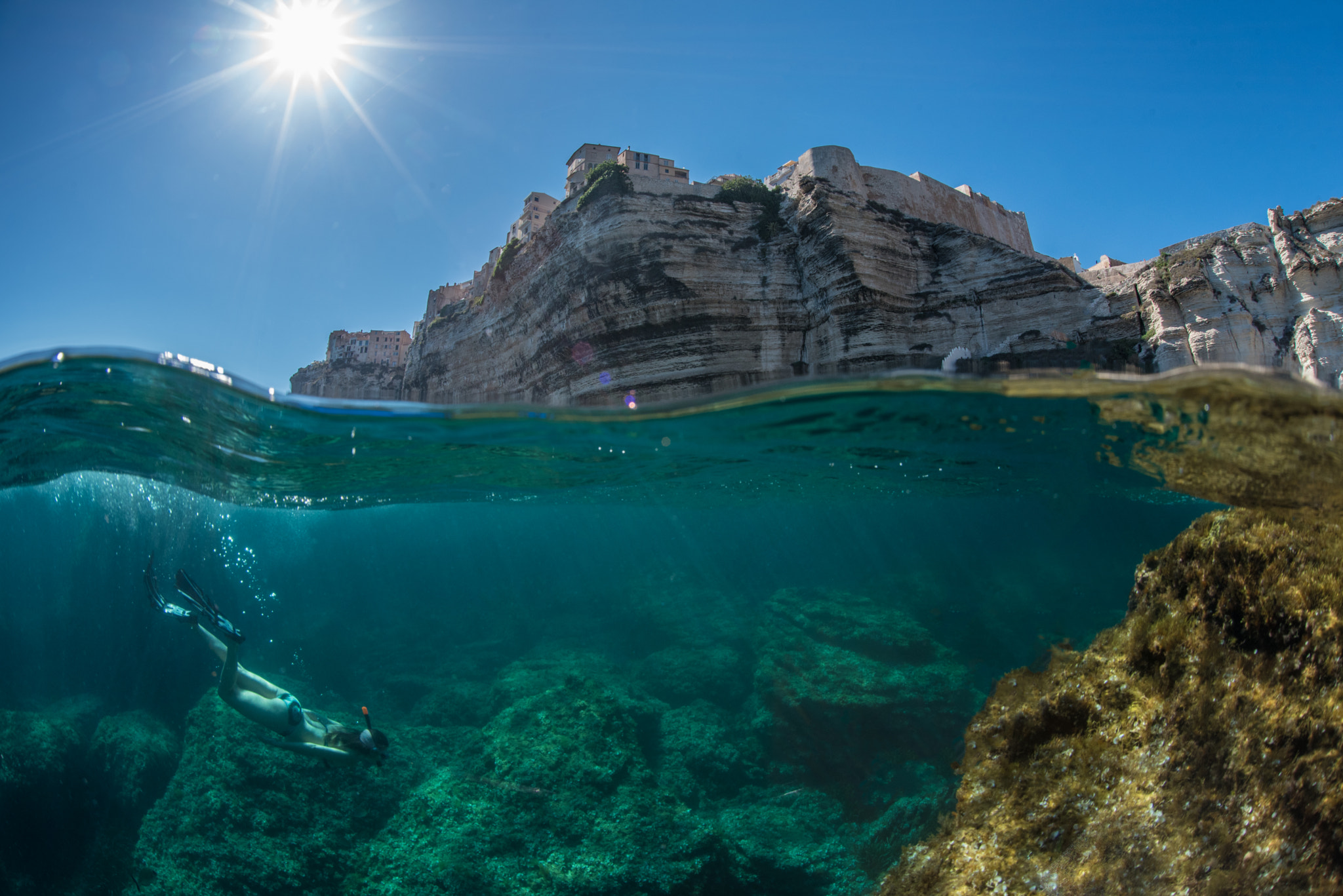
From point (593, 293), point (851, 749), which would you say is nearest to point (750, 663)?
point (851, 749)

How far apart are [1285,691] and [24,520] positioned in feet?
115

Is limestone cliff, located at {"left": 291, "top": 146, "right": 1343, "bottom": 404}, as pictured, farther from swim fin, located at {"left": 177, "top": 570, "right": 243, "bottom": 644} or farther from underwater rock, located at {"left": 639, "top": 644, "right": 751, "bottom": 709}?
swim fin, located at {"left": 177, "top": 570, "right": 243, "bottom": 644}

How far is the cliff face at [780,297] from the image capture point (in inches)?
590

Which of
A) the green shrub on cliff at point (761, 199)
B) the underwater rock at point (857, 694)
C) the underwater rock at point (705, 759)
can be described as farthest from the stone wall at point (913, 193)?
the underwater rock at point (705, 759)

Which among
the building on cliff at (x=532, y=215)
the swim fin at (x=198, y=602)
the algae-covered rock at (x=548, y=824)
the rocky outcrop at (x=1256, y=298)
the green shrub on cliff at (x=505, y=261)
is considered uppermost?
the building on cliff at (x=532, y=215)

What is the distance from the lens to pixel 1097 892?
3.35 m

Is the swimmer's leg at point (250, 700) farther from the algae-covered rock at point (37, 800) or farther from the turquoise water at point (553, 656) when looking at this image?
the algae-covered rock at point (37, 800)

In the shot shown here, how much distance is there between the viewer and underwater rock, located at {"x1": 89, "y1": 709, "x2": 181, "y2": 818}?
31.2ft

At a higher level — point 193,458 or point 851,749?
point 193,458

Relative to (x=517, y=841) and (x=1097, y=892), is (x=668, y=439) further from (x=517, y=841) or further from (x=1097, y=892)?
(x=1097, y=892)

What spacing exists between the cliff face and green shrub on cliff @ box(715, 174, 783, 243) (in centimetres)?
23

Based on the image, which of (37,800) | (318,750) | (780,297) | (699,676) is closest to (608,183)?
(780,297)

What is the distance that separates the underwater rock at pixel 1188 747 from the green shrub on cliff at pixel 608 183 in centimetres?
1606

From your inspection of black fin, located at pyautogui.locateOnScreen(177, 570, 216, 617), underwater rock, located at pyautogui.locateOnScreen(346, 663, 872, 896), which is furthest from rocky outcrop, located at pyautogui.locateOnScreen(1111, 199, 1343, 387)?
black fin, located at pyautogui.locateOnScreen(177, 570, 216, 617)
